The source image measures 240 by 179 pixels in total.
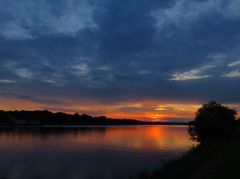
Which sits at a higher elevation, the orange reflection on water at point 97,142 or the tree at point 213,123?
the tree at point 213,123

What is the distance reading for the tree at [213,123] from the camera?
215 feet

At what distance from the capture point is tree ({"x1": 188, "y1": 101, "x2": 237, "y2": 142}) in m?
65.4

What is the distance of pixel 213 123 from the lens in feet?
212

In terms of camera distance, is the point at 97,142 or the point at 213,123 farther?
the point at 97,142

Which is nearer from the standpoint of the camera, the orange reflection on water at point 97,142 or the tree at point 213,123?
the tree at point 213,123

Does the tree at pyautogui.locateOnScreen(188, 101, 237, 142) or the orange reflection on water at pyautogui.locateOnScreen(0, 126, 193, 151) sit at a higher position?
the tree at pyautogui.locateOnScreen(188, 101, 237, 142)

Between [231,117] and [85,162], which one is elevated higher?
[231,117]

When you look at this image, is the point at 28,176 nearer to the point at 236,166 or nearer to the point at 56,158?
the point at 56,158

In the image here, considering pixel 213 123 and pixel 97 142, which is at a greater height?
pixel 213 123

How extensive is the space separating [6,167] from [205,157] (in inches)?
1005

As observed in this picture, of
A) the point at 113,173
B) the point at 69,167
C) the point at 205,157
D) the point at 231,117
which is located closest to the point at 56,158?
the point at 69,167

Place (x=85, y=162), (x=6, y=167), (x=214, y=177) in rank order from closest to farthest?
1. (x=214, y=177)
2. (x=6, y=167)
3. (x=85, y=162)

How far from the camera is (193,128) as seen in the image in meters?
70.6

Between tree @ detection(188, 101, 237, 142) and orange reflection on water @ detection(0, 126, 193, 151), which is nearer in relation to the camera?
tree @ detection(188, 101, 237, 142)
